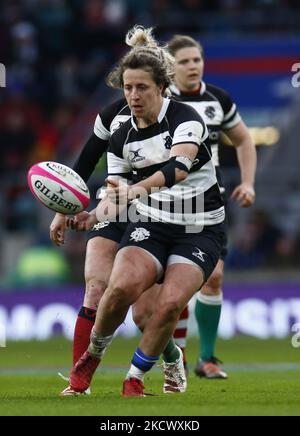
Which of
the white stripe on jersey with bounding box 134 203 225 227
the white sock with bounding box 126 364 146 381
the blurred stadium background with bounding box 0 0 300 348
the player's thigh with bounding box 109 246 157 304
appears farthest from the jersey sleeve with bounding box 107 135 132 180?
the blurred stadium background with bounding box 0 0 300 348

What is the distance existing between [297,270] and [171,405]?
1019cm

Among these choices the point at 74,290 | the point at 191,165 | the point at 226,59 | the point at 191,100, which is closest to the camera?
the point at 191,165

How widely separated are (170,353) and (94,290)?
66 cm

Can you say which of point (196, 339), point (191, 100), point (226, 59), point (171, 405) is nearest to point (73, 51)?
point (226, 59)

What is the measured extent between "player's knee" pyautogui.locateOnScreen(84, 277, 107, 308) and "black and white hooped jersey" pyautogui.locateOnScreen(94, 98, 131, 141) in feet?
3.29

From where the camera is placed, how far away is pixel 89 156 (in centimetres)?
823

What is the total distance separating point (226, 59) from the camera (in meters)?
20.2

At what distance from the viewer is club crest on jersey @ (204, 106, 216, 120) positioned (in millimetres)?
9711

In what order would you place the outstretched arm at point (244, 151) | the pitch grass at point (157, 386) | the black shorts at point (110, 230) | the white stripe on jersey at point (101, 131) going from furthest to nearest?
the outstretched arm at point (244, 151)
the white stripe on jersey at point (101, 131)
the black shorts at point (110, 230)
the pitch grass at point (157, 386)

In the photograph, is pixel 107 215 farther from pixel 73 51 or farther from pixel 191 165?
pixel 73 51

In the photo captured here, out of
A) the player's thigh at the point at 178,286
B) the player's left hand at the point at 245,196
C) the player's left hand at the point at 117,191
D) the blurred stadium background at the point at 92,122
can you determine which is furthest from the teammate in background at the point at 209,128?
the blurred stadium background at the point at 92,122

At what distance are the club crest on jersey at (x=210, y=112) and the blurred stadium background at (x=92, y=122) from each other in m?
6.11

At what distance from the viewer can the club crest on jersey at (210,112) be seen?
971 cm

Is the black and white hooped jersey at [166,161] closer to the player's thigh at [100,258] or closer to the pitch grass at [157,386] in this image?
the player's thigh at [100,258]
